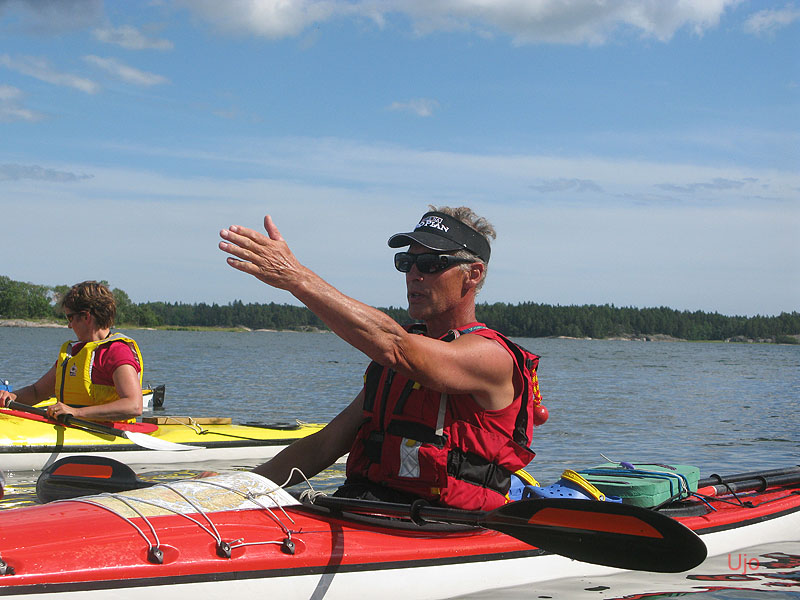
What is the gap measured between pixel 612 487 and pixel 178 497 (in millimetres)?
2656

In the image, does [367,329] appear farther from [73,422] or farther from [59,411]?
[73,422]

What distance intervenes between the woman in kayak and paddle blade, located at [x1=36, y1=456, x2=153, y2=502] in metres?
3.20

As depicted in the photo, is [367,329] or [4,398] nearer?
[367,329]

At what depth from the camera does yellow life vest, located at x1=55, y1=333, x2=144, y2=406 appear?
7535mm

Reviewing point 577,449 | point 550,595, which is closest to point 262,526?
point 550,595

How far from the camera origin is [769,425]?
1680 cm

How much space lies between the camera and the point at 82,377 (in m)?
7.68

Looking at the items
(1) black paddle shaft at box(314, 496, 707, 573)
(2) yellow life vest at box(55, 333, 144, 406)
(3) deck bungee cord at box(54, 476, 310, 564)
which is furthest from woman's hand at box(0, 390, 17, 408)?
(1) black paddle shaft at box(314, 496, 707, 573)

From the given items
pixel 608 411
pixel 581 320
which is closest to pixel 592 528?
pixel 608 411

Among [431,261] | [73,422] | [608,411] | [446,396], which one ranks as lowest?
[608,411]

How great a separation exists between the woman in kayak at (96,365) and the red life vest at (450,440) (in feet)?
14.3

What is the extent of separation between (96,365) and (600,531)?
5436 mm

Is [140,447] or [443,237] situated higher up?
[443,237]

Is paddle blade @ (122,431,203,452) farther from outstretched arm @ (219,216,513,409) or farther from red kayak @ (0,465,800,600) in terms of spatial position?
outstretched arm @ (219,216,513,409)
